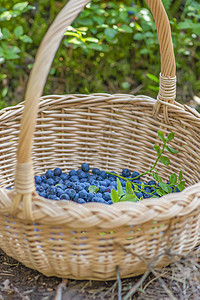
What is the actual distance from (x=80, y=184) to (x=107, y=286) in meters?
0.42

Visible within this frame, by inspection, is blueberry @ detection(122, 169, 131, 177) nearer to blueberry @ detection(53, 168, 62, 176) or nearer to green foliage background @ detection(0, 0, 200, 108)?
blueberry @ detection(53, 168, 62, 176)

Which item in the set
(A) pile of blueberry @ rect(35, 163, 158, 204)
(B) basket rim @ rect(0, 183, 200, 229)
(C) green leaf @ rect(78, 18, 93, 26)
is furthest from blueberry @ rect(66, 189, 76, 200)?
(C) green leaf @ rect(78, 18, 93, 26)

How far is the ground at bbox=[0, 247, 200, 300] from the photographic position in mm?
897

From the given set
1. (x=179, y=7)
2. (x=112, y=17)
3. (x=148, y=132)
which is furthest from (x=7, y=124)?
(x=179, y=7)

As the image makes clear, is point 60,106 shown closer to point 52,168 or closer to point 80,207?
point 52,168

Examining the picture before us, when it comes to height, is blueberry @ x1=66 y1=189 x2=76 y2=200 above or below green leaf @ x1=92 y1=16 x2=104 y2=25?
below

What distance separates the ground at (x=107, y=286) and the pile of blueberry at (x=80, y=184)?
0.27m

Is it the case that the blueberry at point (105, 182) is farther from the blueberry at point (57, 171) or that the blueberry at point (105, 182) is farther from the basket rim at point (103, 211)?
the basket rim at point (103, 211)

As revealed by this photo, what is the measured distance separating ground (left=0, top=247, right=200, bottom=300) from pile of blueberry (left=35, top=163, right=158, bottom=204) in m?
0.27

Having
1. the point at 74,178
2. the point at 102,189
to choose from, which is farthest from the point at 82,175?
the point at 102,189

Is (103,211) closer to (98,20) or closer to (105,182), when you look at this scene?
(105,182)

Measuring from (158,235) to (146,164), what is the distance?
57 cm

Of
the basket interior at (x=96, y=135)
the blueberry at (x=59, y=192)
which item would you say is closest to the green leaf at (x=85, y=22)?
the basket interior at (x=96, y=135)

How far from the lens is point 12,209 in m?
0.78
